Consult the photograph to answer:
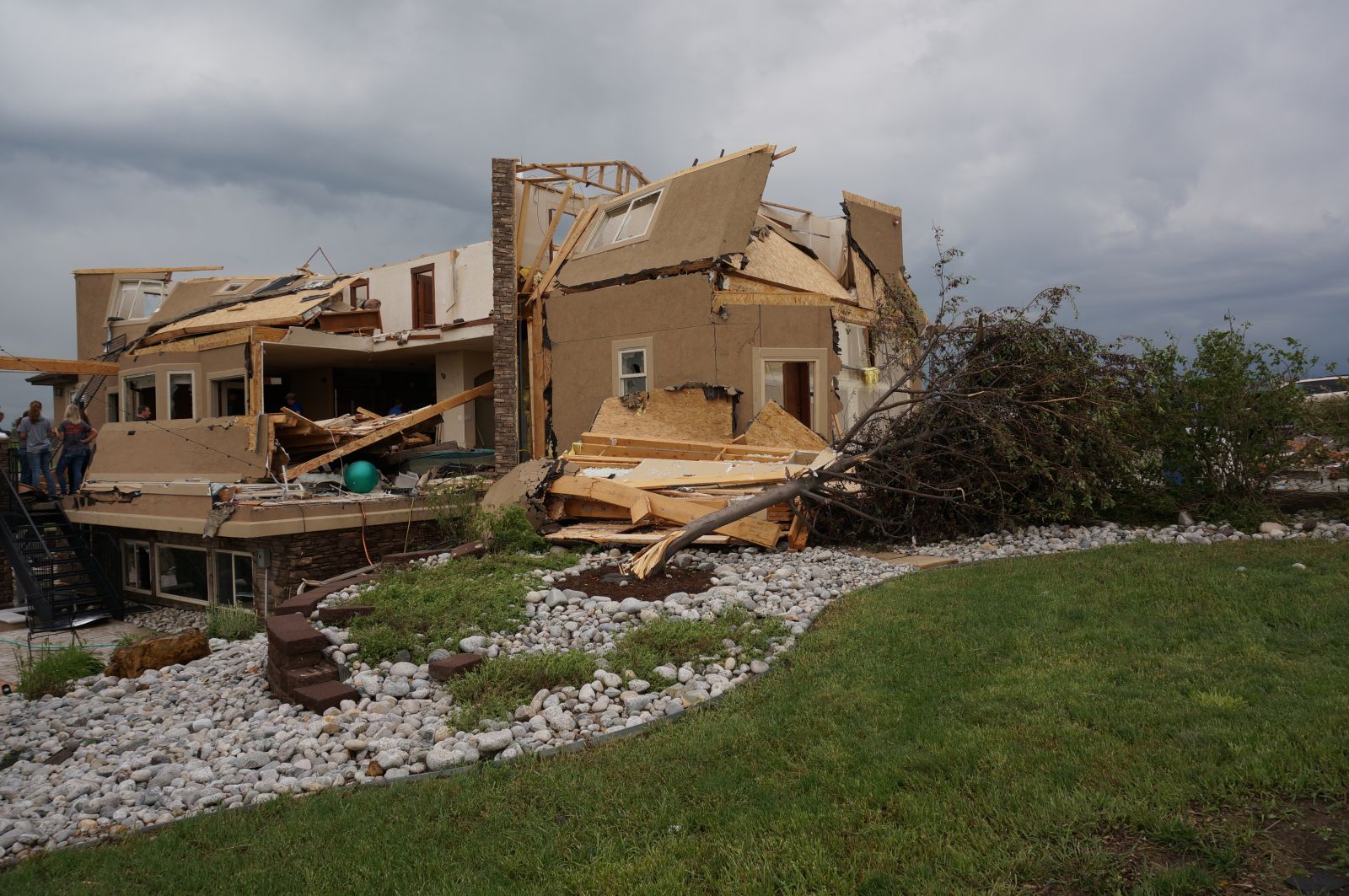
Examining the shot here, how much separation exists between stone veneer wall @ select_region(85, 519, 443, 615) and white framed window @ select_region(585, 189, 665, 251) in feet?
21.4

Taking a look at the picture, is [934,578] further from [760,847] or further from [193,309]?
[193,309]

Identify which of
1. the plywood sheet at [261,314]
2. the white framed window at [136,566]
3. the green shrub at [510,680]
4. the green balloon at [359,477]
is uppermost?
the plywood sheet at [261,314]

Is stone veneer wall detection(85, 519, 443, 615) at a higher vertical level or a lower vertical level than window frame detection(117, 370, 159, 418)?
lower

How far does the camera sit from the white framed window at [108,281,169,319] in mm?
23500

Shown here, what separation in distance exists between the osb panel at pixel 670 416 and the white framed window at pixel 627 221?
3.36 meters

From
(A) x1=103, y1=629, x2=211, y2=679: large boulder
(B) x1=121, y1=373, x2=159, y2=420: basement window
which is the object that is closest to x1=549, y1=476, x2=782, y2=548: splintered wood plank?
(A) x1=103, y1=629, x2=211, y2=679: large boulder

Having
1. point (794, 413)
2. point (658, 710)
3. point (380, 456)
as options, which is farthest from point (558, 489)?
point (380, 456)

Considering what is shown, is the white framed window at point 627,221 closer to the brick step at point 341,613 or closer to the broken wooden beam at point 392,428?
the broken wooden beam at point 392,428

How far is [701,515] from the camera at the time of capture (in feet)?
34.9

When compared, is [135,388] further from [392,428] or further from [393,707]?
[393,707]

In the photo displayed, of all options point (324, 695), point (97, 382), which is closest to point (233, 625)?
point (324, 695)

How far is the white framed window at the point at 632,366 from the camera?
49.1ft

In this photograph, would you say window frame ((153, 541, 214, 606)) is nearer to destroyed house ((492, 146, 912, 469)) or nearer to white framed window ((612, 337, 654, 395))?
destroyed house ((492, 146, 912, 469))

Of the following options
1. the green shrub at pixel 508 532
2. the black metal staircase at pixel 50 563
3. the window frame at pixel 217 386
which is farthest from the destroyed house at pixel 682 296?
the black metal staircase at pixel 50 563
